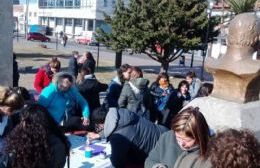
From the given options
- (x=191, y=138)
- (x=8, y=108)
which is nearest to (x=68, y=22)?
(x=8, y=108)

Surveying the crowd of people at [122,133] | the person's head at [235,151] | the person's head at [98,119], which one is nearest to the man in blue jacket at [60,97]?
the crowd of people at [122,133]

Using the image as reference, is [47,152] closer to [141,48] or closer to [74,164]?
[74,164]

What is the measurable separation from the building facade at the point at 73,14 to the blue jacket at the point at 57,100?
5385 centimetres

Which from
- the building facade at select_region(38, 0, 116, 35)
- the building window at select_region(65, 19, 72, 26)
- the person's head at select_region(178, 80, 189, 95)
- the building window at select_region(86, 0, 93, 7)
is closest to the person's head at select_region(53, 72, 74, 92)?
the person's head at select_region(178, 80, 189, 95)

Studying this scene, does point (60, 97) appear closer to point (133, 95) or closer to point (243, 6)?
point (133, 95)

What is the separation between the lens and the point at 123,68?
291 inches

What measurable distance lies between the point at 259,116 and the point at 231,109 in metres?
0.44

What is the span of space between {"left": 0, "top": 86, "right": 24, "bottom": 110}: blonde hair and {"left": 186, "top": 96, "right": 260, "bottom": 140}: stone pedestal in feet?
7.26

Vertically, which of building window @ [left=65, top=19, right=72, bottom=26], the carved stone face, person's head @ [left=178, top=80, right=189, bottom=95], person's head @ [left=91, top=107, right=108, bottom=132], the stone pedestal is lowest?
person's head @ [left=91, top=107, right=108, bottom=132]

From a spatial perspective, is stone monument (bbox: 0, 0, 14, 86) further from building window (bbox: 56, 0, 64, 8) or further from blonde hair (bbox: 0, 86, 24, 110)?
building window (bbox: 56, 0, 64, 8)

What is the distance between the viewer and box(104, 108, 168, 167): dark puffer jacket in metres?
4.08

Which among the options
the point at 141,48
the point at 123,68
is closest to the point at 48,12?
the point at 141,48

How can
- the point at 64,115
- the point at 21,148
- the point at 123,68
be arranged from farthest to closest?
the point at 123,68 → the point at 64,115 → the point at 21,148

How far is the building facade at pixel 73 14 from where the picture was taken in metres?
64.4
